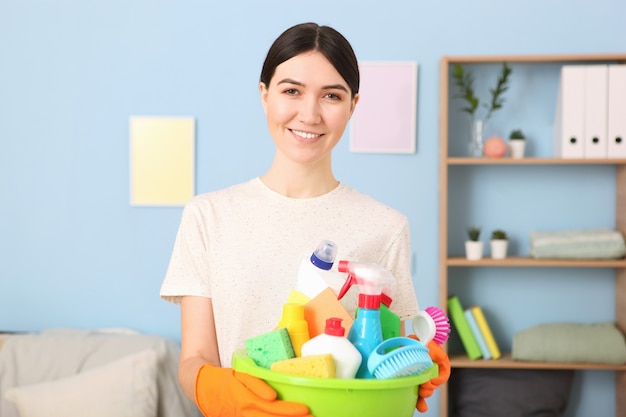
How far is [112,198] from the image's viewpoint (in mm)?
3283

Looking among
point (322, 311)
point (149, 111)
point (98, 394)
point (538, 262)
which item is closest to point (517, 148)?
point (538, 262)

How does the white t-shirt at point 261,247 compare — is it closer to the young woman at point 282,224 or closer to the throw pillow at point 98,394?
the young woman at point 282,224

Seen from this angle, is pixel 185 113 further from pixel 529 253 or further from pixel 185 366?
pixel 185 366

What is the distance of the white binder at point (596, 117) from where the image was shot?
2.97 m

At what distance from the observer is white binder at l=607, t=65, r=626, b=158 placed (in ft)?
9.73

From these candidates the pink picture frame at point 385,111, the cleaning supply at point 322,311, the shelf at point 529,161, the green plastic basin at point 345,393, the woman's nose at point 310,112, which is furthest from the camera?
the pink picture frame at point 385,111

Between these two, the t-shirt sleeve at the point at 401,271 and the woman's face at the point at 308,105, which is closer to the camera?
the woman's face at the point at 308,105

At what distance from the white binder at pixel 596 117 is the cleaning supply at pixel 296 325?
221cm

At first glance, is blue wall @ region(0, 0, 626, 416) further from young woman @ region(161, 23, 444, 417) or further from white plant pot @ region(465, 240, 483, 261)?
young woman @ region(161, 23, 444, 417)

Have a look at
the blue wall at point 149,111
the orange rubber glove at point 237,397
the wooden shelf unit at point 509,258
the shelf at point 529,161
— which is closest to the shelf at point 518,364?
the wooden shelf unit at point 509,258

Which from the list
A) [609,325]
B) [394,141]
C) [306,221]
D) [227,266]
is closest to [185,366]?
[227,266]

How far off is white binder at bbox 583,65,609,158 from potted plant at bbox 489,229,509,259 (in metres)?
0.43

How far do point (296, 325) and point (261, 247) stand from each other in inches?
12.9

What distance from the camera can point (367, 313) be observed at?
39.8 inches
